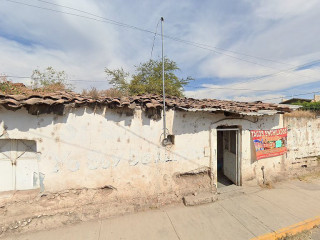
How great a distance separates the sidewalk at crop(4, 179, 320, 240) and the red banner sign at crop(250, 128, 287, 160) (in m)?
1.48

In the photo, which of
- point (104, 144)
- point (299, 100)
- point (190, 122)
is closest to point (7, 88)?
point (104, 144)

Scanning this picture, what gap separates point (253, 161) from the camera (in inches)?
229

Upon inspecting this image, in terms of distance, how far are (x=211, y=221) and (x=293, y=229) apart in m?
1.85

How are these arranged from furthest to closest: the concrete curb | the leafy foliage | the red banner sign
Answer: the red banner sign
the leafy foliage
the concrete curb

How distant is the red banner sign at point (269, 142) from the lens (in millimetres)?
5742

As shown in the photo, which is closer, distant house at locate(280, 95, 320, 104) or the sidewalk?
the sidewalk

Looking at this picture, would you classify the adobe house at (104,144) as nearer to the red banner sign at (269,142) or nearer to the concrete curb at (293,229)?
the red banner sign at (269,142)

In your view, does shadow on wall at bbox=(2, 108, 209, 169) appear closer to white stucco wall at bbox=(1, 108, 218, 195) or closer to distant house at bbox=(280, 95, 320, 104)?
white stucco wall at bbox=(1, 108, 218, 195)

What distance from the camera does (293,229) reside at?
11.9 feet

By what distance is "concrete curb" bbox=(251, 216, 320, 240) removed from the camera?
3.42m

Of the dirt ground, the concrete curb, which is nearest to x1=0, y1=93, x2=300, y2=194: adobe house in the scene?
the concrete curb

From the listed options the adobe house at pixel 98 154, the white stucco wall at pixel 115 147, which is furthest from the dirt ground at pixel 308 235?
the white stucco wall at pixel 115 147

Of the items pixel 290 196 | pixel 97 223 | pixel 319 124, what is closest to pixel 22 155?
pixel 97 223

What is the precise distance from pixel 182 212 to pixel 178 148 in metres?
1.75
